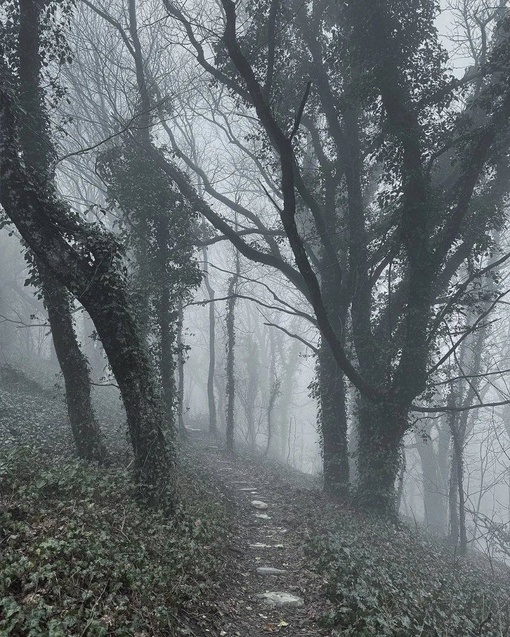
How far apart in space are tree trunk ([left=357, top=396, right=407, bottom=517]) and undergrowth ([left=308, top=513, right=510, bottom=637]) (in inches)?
94.3

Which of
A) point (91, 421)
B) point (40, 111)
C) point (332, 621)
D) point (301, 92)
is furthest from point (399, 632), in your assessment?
point (301, 92)

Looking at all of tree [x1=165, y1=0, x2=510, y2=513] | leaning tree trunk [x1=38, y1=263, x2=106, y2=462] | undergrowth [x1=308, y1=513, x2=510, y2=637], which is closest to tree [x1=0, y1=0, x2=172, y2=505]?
leaning tree trunk [x1=38, y1=263, x2=106, y2=462]

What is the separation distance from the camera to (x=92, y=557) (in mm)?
5059

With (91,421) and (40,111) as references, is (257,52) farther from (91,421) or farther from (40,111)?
(91,421)

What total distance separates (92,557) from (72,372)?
5786 millimetres

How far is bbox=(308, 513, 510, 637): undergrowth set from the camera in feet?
19.1

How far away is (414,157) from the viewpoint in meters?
12.5

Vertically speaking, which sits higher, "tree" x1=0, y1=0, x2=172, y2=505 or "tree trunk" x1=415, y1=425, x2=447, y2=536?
"tree" x1=0, y1=0, x2=172, y2=505

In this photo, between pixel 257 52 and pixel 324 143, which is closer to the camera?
pixel 257 52

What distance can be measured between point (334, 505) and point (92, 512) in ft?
29.4

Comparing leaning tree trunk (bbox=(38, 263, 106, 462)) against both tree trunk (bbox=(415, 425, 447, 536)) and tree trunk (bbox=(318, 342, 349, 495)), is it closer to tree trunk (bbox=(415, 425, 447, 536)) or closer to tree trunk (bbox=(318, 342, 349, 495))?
tree trunk (bbox=(318, 342, 349, 495))

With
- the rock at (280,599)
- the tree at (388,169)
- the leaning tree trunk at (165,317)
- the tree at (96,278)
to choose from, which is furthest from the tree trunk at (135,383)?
the leaning tree trunk at (165,317)

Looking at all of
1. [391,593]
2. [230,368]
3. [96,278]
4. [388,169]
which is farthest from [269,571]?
[230,368]

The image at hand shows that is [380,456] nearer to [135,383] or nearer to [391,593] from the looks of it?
[391,593]
